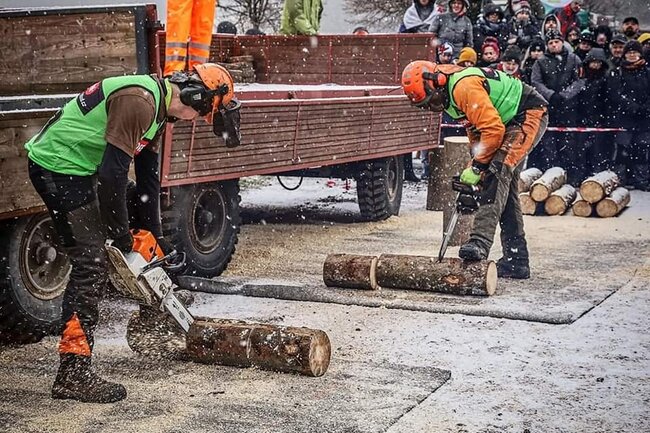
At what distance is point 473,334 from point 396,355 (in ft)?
2.19

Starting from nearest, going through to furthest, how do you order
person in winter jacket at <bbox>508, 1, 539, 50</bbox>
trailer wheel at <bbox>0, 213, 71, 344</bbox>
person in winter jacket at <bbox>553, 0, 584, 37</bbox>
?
trailer wheel at <bbox>0, 213, 71, 344</bbox> < person in winter jacket at <bbox>508, 1, 539, 50</bbox> < person in winter jacket at <bbox>553, 0, 584, 37</bbox>

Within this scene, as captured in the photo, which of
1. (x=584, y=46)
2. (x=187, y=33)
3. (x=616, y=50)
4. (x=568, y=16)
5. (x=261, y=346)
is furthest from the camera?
(x=568, y=16)

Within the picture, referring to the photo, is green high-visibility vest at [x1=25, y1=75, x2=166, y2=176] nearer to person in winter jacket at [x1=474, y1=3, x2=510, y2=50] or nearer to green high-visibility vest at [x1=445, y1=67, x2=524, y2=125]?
green high-visibility vest at [x1=445, y1=67, x2=524, y2=125]

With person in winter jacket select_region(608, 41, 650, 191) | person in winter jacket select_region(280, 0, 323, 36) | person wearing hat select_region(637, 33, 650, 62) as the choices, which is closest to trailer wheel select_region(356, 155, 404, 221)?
person in winter jacket select_region(280, 0, 323, 36)

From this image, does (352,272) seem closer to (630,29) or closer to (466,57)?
(466,57)

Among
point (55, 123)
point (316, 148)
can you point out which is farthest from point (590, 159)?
point (55, 123)

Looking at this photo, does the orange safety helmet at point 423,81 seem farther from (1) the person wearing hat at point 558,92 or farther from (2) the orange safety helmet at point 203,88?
(1) the person wearing hat at point 558,92

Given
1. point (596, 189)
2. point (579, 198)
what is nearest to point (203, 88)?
point (596, 189)

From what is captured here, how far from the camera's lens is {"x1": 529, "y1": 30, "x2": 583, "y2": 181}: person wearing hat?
13.0m

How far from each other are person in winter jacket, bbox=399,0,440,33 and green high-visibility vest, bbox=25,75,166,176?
31.4 feet

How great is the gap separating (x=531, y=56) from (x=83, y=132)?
30.9 feet

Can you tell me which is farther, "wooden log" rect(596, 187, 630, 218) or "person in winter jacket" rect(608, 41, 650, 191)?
"person in winter jacket" rect(608, 41, 650, 191)

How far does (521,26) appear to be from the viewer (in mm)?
13984

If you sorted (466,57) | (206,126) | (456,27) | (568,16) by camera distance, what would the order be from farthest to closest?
1. (568,16)
2. (456,27)
3. (466,57)
4. (206,126)
